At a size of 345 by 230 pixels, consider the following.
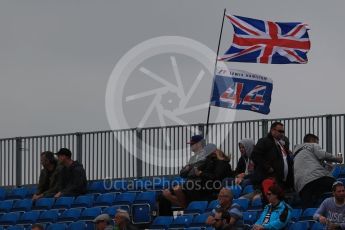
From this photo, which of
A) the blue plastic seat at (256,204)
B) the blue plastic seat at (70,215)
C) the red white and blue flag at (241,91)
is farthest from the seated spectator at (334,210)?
the red white and blue flag at (241,91)

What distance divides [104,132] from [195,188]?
4899 mm

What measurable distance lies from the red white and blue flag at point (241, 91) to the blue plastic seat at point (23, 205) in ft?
13.0

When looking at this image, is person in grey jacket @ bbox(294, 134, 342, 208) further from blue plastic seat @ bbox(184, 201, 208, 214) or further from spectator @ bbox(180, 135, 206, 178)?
spectator @ bbox(180, 135, 206, 178)

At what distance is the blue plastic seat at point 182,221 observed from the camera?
24031mm

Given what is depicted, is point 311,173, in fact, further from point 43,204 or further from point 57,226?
point 43,204

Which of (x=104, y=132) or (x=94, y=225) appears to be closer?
(x=94, y=225)

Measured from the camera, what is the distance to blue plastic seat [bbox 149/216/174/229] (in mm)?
24531

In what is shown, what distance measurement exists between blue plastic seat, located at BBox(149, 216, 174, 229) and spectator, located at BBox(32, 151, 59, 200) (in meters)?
3.63

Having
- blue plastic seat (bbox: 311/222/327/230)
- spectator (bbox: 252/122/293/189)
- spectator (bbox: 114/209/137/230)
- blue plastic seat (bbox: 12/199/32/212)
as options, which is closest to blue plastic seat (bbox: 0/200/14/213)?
blue plastic seat (bbox: 12/199/32/212)

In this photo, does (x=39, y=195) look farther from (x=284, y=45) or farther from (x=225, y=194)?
(x=225, y=194)

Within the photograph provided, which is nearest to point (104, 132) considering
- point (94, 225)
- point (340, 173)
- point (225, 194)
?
point (94, 225)

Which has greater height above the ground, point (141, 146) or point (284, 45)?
point (284, 45)

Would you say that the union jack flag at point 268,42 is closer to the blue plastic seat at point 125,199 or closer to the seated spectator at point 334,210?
the blue plastic seat at point 125,199

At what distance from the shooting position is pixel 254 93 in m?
28.3
